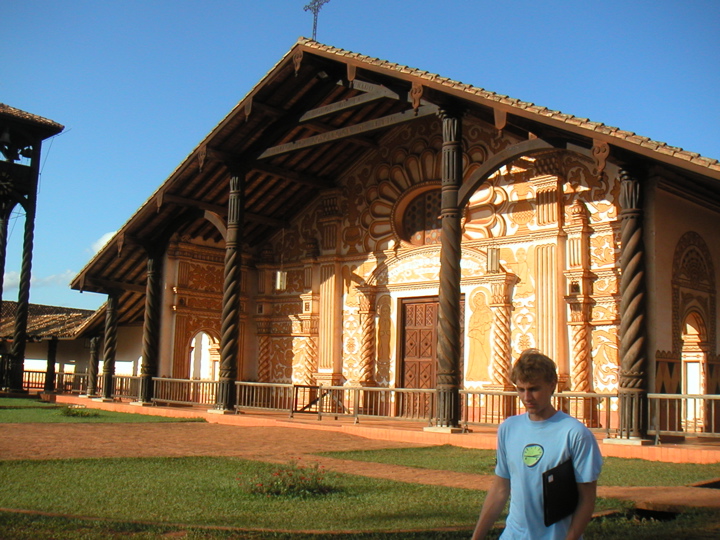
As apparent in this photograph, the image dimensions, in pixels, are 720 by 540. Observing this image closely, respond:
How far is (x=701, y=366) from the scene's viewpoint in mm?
15977

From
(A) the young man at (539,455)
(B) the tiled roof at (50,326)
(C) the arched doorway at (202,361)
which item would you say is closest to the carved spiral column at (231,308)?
(C) the arched doorway at (202,361)

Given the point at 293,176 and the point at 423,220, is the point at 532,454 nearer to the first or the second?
the point at 423,220

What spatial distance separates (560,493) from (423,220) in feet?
51.8

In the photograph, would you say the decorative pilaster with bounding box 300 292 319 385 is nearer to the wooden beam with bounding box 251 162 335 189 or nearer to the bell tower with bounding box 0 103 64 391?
the wooden beam with bounding box 251 162 335 189

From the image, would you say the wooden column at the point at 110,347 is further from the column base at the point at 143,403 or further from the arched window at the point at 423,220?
the arched window at the point at 423,220

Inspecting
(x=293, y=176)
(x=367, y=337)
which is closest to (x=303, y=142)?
(x=293, y=176)

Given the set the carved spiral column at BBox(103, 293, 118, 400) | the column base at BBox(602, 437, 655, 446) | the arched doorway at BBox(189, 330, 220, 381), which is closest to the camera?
the column base at BBox(602, 437, 655, 446)

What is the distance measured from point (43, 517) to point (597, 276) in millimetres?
12024

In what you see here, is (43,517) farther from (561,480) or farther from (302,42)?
(302,42)

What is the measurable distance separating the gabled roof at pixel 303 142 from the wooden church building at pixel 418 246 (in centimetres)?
5

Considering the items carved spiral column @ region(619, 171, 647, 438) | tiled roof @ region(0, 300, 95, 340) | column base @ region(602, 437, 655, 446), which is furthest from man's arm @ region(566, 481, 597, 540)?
tiled roof @ region(0, 300, 95, 340)

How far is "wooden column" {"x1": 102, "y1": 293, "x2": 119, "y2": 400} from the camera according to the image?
21406 mm

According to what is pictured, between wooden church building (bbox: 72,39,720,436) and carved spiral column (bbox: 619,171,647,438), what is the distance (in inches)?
1.0

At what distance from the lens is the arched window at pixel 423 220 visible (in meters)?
18.7
